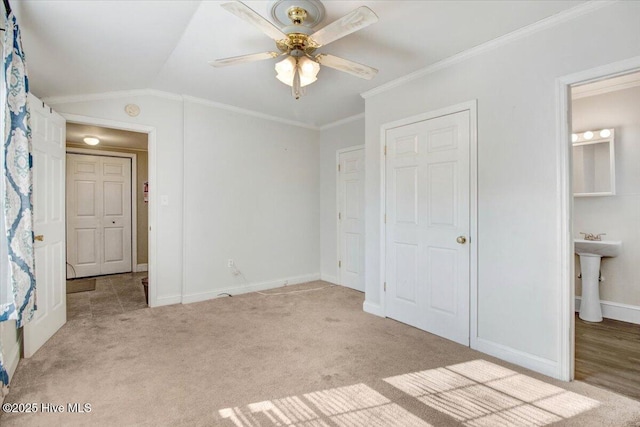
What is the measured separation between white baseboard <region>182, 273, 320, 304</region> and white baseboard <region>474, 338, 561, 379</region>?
2.80 meters

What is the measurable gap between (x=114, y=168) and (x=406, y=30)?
5546mm

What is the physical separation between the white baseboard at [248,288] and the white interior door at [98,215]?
277cm

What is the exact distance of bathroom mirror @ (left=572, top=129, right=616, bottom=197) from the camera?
3.37 metres

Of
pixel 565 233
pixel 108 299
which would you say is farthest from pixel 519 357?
pixel 108 299

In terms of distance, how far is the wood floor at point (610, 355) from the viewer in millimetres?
2125

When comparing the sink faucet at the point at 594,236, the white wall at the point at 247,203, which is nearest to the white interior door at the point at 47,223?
the white wall at the point at 247,203

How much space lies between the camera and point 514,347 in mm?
2406

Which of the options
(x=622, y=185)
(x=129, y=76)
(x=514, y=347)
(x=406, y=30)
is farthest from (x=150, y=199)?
(x=622, y=185)

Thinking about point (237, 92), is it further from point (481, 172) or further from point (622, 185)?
point (622, 185)

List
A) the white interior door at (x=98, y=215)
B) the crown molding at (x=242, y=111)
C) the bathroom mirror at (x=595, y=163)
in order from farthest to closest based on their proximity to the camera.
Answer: the white interior door at (x=98, y=215) < the crown molding at (x=242, y=111) < the bathroom mirror at (x=595, y=163)

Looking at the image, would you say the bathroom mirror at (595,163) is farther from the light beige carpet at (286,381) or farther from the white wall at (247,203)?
the white wall at (247,203)

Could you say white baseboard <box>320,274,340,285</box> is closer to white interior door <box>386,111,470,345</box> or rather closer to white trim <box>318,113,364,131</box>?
white interior door <box>386,111,470,345</box>

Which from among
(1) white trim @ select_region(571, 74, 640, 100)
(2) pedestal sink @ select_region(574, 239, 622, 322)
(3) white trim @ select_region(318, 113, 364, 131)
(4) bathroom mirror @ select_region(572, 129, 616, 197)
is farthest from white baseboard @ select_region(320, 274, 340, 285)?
(1) white trim @ select_region(571, 74, 640, 100)

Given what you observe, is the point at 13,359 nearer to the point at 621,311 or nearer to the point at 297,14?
the point at 297,14
